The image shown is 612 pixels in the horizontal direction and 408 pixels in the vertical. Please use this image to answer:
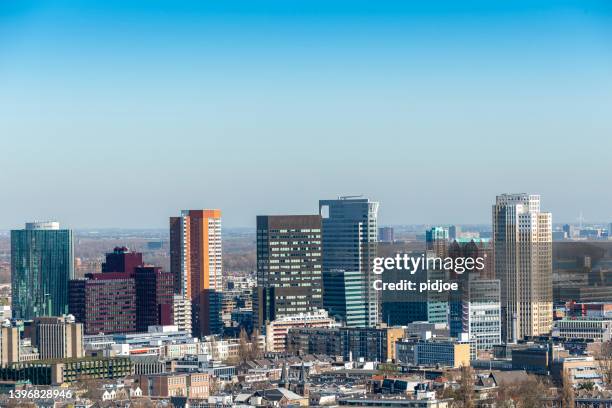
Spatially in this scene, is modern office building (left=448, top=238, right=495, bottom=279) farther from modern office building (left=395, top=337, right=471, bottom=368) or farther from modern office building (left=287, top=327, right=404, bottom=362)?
modern office building (left=395, top=337, right=471, bottom=368)

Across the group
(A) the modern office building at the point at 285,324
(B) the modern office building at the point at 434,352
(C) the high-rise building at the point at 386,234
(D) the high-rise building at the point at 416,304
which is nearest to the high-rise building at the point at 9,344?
(A) the modern office building at the point at 285,324

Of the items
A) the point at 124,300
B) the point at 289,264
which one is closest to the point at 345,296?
the point at 289,264

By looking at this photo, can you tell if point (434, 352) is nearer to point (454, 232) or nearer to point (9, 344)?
point (9, 344)

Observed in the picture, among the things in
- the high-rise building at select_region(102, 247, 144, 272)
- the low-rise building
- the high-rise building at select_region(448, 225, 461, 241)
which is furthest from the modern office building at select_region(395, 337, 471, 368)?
the high-rise building at select_region(448, 225, 461, 241)

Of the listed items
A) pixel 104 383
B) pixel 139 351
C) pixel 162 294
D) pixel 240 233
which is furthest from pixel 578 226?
pixel 104 383

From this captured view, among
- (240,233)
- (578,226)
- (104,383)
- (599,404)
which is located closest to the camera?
(599,404)

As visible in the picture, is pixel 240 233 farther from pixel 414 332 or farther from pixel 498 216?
pixel 414 332
